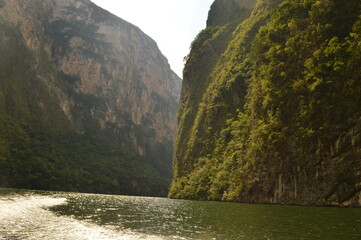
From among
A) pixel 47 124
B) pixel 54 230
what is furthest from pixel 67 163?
pixel 54 230

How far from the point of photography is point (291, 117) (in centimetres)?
5612

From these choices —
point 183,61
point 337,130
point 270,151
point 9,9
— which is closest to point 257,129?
point 270,151

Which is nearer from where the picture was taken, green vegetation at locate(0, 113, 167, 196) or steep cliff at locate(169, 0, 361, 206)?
steep cliff at locate(169, 0, 361, 206)

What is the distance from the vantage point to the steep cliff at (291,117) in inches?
1855

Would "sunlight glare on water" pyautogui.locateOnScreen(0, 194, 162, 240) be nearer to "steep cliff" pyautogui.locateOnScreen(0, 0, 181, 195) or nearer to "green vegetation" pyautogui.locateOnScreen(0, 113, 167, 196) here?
"green vegetation" pyautogui.locateOnScreen(0, 113, 167, 196)

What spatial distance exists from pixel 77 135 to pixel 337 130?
146696mm

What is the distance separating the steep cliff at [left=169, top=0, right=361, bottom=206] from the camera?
47.1m

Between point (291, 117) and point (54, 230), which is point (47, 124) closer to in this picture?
point (291, 117)

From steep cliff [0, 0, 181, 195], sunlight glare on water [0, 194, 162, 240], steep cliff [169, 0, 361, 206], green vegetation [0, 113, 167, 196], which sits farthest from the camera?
steep cliff [0, 0, 181, 195]

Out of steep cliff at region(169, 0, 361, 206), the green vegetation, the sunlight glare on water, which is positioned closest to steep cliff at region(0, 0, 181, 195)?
the green vegetation

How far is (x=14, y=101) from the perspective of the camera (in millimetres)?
142250

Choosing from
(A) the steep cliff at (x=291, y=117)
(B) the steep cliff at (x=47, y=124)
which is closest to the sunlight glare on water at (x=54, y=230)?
(A) the steep cliff at (x=291, y=117)

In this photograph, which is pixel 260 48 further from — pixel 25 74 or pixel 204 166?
pixel 25 74

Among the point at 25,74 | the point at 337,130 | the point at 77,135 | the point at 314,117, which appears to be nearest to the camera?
the point at 337,130
